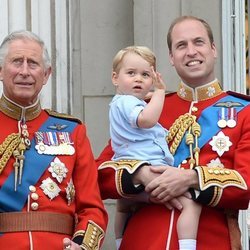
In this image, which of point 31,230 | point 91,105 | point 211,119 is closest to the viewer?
point 31,230

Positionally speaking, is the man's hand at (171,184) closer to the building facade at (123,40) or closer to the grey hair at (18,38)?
the grey hair at (18,38)

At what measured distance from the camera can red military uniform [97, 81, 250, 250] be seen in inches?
173

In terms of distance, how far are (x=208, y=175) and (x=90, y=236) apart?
0.47 metres

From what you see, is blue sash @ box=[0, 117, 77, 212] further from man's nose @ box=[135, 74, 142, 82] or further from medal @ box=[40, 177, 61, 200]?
man's nose @ box=[135, 74, 142, 82]

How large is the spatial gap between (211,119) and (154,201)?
0.39 m

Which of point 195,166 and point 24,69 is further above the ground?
point 24,69

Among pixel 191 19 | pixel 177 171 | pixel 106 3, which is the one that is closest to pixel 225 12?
pixel 106 3

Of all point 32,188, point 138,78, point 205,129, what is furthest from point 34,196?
point 205,129

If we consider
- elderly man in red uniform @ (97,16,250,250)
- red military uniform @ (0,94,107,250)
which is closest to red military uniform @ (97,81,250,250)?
elderly man in red uniform @ (97,16,250,250)

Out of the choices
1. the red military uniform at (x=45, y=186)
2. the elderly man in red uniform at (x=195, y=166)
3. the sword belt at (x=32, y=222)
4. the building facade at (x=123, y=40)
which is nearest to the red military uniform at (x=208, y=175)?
the elderly man in red uniform at (x=195, y=166)

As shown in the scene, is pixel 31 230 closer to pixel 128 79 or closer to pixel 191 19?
→ pixel 128 79

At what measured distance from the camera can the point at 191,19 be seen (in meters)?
4.69

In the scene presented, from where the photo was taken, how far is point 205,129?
4590 millimetres

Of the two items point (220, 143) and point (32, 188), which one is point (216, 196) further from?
point (32, 188)
